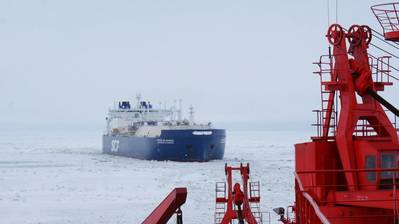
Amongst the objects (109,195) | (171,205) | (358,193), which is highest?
(171,205)

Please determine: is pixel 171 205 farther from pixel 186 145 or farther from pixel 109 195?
pixel 186 145

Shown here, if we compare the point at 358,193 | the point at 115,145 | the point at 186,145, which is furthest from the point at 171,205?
the point at 115,145

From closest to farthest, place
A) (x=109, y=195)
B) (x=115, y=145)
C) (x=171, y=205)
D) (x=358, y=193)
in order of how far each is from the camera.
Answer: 1. (x=171, y=205)
2. (x=358, y=193)
3. (x=109, y=195)
4. (x=115, y=145)

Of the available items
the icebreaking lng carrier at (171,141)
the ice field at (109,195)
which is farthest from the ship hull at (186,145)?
the ice field at (109,195)

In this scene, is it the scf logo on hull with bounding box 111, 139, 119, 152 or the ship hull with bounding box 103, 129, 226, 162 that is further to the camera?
the scf logo on hull with bounding box 111, 139, 119, 152

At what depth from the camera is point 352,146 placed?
1177 centimetres

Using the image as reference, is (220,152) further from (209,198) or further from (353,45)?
(353,45)

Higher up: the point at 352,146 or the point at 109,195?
the point at 352,146

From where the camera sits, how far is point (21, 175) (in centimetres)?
4809

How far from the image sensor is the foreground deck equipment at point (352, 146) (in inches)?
435

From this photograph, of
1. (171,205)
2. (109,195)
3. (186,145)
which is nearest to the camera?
(171,205)

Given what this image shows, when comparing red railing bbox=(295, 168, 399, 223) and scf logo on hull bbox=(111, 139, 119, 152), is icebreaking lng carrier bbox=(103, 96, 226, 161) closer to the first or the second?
scf logo on hull bbox=(111, 139, 119, 152)

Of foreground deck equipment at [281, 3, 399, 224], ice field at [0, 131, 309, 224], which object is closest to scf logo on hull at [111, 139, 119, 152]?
ice field at [0, 131, 309, 224]

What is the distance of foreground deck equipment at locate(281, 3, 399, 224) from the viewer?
11039mm
